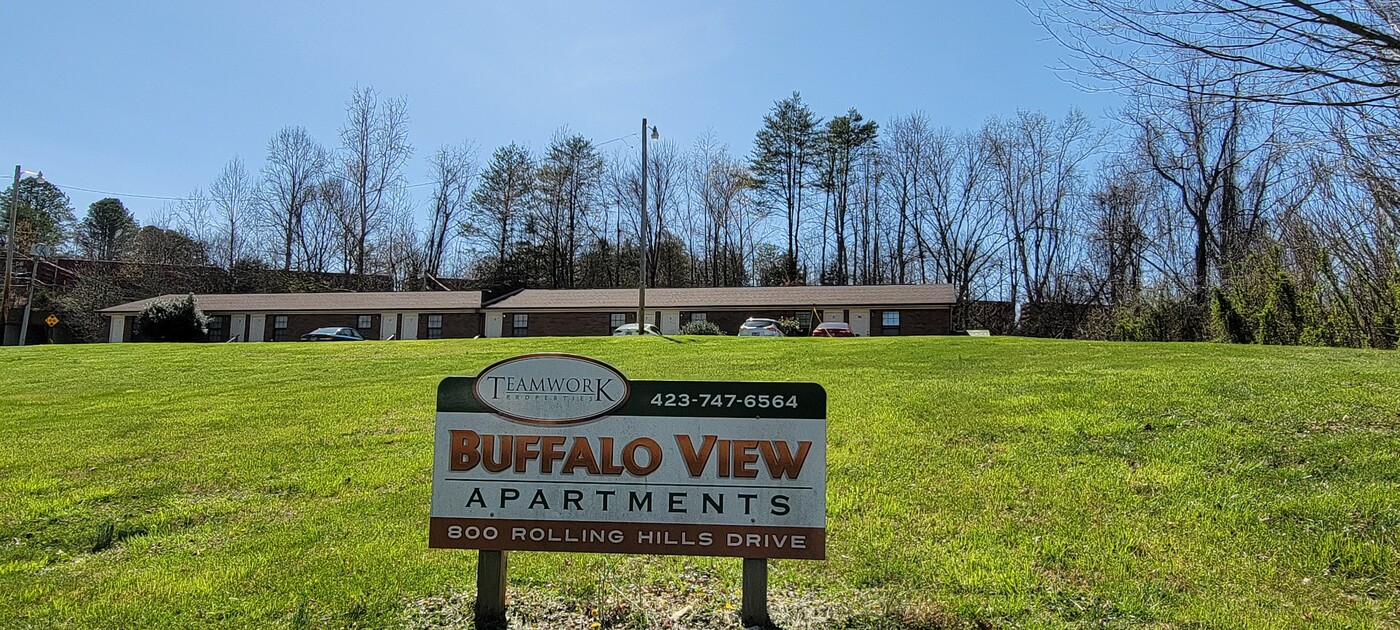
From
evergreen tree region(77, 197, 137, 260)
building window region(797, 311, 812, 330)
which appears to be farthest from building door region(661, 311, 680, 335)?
evergreen tree region(77, 197, 137, 260)

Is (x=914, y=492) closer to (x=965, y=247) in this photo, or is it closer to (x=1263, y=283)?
(x=1263, y=283)

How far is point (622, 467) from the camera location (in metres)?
3.56

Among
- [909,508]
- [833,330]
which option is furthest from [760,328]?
[909,508]

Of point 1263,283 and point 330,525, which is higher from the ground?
point 1263,283

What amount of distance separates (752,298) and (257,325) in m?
25.1

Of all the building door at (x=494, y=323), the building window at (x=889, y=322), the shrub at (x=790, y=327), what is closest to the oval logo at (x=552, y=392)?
the shrub at (x=790, y=327)

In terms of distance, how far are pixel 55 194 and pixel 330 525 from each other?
79069 mm

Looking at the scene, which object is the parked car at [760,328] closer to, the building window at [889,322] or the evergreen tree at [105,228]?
the building window at [889,322]

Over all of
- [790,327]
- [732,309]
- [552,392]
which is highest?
[732,309]

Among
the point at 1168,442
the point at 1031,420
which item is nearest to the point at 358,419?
the point at 1031,420

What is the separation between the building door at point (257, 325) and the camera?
37.9 metres

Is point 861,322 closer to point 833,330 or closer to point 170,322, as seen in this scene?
point 833,330

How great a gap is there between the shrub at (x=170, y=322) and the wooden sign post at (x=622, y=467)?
3041cm

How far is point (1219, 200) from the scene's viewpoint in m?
34.3
